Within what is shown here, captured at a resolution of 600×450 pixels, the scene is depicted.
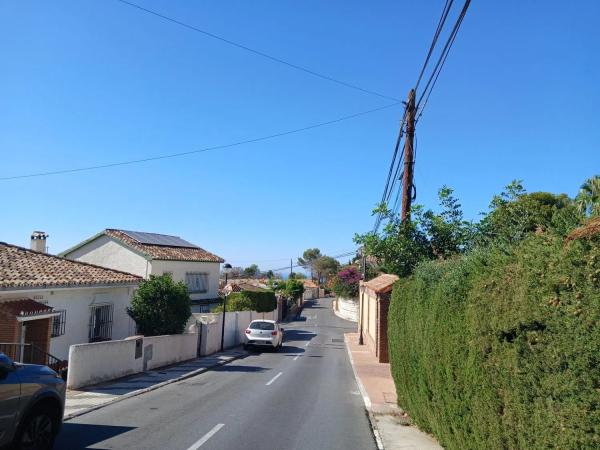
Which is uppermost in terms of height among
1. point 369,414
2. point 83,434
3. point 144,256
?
point 144,256

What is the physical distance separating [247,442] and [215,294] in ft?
107

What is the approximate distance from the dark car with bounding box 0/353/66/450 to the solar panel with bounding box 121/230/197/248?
2753cm

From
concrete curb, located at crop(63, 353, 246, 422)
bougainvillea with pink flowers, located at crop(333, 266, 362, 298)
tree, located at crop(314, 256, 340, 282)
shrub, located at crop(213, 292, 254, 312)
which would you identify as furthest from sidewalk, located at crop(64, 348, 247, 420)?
tree, located at crop(314, 256, 340, 282)

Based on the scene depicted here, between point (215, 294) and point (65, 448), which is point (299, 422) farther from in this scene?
point (215, 294)

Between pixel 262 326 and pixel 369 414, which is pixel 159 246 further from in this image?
pixel 369 414

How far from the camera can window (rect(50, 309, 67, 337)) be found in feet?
52.4

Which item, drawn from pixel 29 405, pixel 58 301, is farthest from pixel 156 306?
pixel 29 405

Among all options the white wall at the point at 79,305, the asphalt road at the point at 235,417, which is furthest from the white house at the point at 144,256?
the asphalt road at the point at 235,417

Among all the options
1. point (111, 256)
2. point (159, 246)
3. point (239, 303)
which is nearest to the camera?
point (111, 256)

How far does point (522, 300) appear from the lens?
4.46m

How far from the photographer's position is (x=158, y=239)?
37.8 m

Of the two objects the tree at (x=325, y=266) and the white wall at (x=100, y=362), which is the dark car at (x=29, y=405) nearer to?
the white wall at (x=100, y=362)

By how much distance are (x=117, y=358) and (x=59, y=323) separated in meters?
2.83

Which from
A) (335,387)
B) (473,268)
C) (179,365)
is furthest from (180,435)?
(179,365)
